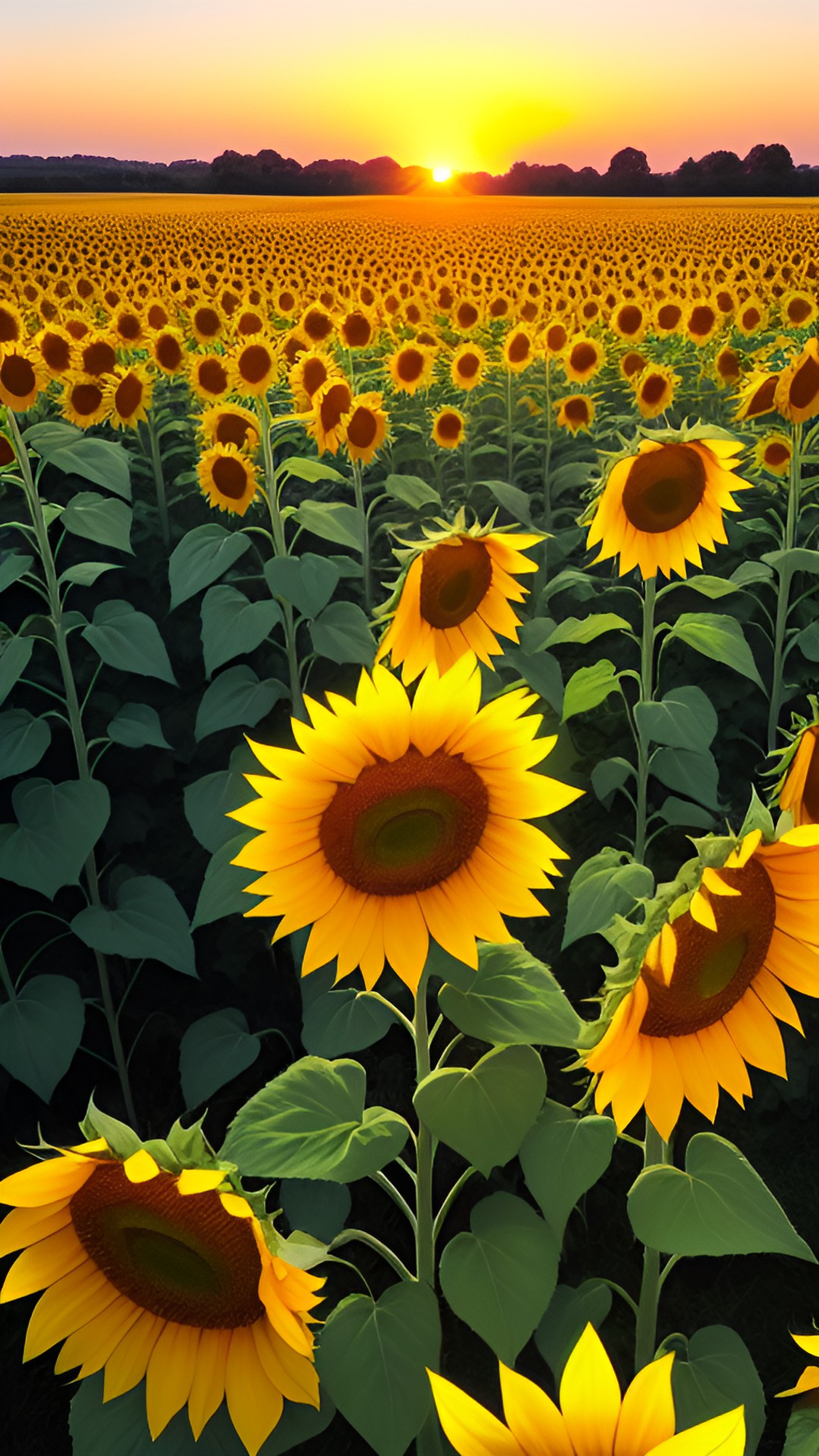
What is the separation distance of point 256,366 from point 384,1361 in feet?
8.49

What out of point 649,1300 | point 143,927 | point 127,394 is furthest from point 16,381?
point 649,1300

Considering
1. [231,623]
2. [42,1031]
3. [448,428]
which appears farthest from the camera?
[448,428]

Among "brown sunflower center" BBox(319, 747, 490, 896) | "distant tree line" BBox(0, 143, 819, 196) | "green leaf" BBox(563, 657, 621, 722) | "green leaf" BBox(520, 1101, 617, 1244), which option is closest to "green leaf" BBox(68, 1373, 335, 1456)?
"green leaf" BBox(520, 1101, 617, 1244)

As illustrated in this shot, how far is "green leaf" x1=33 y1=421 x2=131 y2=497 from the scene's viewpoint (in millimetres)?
2357

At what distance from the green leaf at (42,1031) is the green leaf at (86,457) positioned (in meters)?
1.02

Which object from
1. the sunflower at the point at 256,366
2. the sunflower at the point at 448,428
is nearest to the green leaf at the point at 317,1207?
the sunflower at the point at 256,366

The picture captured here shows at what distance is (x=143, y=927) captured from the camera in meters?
2.33

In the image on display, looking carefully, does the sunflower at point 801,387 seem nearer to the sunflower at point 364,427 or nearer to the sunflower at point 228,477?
the sunflower at point 364,427

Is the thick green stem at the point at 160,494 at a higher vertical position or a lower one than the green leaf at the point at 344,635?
higher

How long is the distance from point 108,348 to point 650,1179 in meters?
3.07

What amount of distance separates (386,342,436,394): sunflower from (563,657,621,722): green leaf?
2.81 metres

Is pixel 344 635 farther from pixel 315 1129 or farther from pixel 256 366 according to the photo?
pixel 315 1129

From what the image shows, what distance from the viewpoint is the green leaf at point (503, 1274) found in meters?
1.05

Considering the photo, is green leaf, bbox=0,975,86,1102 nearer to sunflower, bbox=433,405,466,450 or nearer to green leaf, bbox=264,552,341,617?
green leaf, bbox=264,552,341,617
